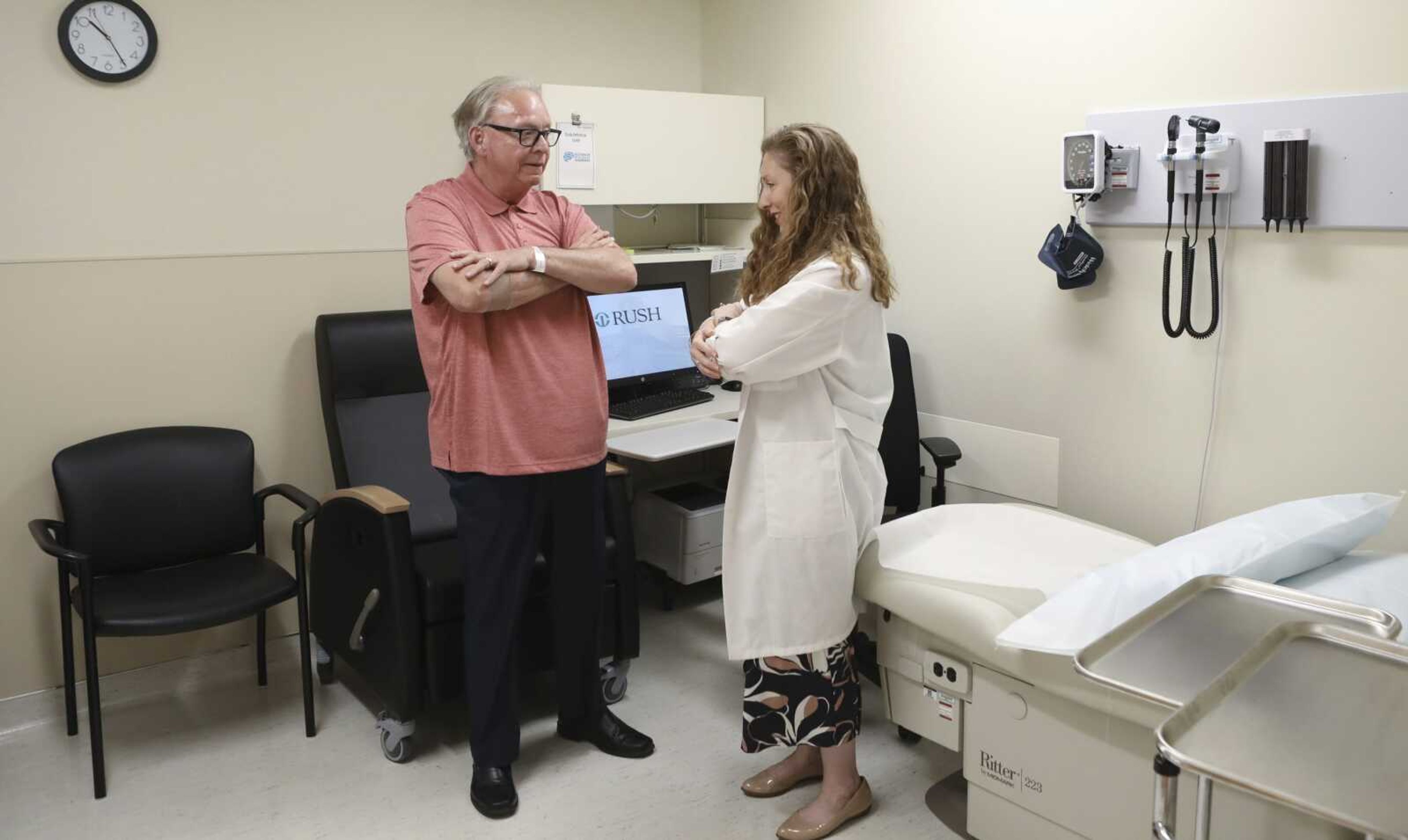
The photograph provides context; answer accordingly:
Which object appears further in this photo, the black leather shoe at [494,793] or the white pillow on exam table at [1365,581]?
the black leather shoe at [494,793]

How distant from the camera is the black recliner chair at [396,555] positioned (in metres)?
2.59

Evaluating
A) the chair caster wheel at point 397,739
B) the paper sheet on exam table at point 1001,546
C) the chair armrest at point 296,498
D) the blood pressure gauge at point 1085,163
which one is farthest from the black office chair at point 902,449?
the chair armrest at point 296,498

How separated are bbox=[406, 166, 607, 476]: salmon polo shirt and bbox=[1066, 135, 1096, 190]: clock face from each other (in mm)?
1277

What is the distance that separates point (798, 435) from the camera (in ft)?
7.25

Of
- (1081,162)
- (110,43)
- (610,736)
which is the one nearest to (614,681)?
(610,736)

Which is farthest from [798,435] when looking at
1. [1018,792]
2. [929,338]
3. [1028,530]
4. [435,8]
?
[435,8]

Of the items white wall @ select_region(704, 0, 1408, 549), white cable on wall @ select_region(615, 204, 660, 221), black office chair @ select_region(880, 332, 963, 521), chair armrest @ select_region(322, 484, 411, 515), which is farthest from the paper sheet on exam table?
white cable on wall @ select_region(615, 204, 660, 221)

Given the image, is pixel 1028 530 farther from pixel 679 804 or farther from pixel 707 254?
pixel 707 254

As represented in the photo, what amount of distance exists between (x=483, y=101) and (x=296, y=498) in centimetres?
125

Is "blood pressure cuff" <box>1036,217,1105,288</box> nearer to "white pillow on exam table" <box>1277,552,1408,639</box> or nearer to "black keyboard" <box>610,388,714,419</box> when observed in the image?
"white pillow on exam table" <box>1277,552,1408,639</box>

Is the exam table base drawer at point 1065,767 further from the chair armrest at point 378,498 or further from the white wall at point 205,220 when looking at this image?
the white wall at point 205,220

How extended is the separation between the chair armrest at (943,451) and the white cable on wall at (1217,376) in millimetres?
623

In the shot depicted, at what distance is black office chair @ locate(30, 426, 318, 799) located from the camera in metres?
2.53

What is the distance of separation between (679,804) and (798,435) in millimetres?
935
